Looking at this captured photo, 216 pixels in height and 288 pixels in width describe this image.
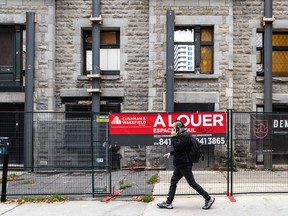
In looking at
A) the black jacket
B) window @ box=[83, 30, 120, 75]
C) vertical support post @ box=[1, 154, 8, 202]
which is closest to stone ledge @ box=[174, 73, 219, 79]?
window @ box=[83, 30, 120, 75]

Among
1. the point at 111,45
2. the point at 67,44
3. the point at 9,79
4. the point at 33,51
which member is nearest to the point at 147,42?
the point at 111,45

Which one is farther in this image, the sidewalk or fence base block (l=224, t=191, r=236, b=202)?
fence base block (l=224, t=191, r=236, b=202)

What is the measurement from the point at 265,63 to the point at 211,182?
18.9 ft

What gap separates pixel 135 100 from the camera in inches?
557

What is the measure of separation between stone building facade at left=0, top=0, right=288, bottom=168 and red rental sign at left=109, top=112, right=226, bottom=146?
4774 mm

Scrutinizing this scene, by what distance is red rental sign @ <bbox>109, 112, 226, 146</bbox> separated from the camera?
8961 mm

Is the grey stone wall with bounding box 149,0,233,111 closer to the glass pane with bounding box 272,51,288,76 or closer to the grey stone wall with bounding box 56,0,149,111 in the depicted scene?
the grey stone wall with bounding box 56,0,149,111

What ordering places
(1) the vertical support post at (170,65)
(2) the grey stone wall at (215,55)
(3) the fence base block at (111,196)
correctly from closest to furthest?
(3) the fence base block at (111,196) < (1) the vertical support post at (170,65) < (2) the grey stone wall at (215,55)

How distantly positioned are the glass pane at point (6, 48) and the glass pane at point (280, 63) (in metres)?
9.88

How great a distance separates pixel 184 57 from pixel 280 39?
3.78 metres

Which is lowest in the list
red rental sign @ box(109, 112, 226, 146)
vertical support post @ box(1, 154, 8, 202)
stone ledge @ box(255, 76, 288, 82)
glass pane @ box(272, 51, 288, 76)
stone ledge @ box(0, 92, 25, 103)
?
vertical support post @ box(1, 154, 8, 202)

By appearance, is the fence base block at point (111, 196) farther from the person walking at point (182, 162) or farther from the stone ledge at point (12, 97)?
the stone ledge at point (12, 97)

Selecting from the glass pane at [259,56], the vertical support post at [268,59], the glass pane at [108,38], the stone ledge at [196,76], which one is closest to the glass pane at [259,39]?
the glass pane at [259,56]

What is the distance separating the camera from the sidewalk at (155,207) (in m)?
7.61
